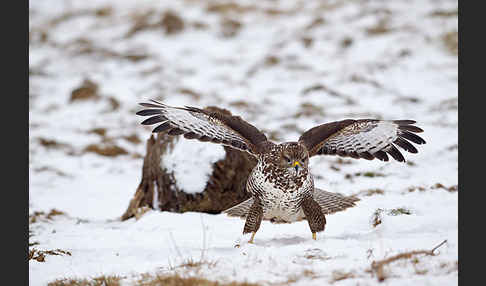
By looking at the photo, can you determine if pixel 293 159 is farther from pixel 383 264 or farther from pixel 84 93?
pixel 84 93

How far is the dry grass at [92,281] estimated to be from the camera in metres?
3.52

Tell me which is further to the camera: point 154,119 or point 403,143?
point 403,143

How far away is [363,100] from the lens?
528 inches

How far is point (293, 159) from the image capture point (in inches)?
168

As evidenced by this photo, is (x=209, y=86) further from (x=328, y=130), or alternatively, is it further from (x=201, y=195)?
(x=328, y=130)

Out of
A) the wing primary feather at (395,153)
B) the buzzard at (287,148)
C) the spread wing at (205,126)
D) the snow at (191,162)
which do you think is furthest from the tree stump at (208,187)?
the wing primary feather at (395,153)

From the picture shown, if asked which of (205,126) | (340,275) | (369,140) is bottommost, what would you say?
(340,275)

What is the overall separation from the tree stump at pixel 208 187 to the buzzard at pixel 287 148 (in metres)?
1.14

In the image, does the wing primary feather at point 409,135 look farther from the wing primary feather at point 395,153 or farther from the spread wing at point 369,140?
the wing primary feather at point 395,153

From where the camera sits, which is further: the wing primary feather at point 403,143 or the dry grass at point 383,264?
the wing primary feather at point 403,143

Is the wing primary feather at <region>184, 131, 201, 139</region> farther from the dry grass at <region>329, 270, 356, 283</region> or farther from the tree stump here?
the dry grass at <region>329, 270, 356, 283</region>

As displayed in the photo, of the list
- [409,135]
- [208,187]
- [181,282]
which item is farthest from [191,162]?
[181,282]

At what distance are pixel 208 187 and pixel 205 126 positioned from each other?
5.42 ft

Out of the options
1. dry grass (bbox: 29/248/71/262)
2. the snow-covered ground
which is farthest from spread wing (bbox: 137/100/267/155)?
dry grass (bbox: 29/248/71/262)
